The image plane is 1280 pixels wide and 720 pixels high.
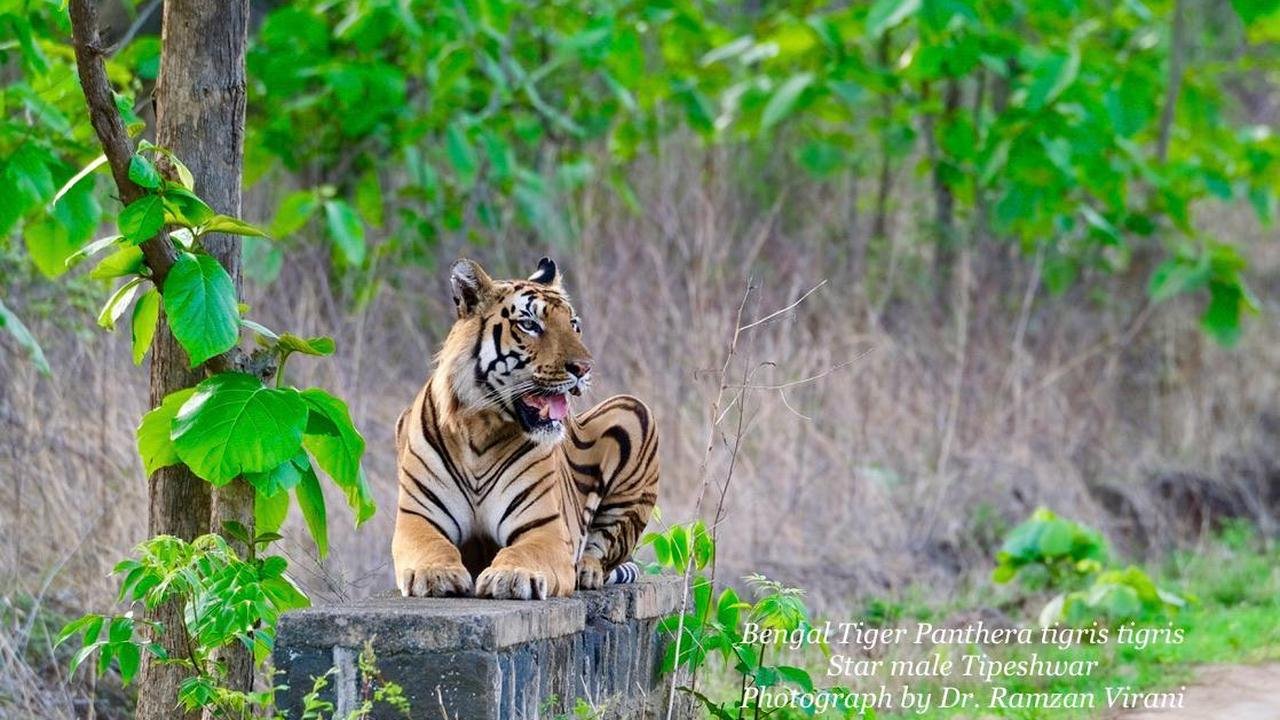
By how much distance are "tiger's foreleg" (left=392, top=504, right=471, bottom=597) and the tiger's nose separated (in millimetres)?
595

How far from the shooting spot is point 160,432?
13.6 ft

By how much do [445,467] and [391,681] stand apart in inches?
32.3

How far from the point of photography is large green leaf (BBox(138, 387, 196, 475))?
13.5 ft

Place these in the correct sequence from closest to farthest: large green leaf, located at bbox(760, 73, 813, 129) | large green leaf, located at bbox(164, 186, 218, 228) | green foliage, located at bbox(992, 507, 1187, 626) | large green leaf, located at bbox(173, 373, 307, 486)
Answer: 1. large green leaf, located at bbox(173, 373, 307, 486)
2. large green leaf, located at bbox(164, 186, 218, 228)
3. green foliage, located at bbox(992, 507, 1187, 626)
4. large green leaf, located at bbox(760, 73, 813, 129)

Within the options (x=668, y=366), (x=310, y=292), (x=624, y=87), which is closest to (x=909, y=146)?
(x=624, y=87)

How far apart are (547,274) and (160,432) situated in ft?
4.22

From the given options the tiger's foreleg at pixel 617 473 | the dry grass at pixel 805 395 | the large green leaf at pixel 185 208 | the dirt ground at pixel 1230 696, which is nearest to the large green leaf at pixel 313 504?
the large green leaf at pixel 185 208

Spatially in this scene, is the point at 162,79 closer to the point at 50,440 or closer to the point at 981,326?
the point at 50,440

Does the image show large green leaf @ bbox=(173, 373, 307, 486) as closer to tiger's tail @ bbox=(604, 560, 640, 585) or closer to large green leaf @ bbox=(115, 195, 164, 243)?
large green leaf @ bbox=(115, 195, 164, 243)

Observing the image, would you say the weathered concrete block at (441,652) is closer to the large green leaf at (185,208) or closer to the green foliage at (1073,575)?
the large green leaf at (185,208)

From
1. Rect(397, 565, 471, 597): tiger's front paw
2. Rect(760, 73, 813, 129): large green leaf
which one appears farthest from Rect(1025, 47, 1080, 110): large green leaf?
Rect(397, 565, 471, 597): tiger's front paw

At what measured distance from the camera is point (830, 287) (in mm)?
11344

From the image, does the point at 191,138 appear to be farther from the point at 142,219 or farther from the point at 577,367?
the point at 577,367

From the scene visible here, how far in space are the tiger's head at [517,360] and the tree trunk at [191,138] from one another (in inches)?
28.0
